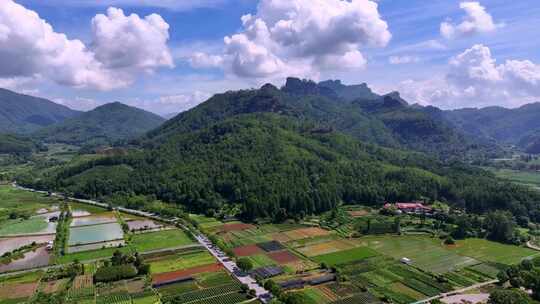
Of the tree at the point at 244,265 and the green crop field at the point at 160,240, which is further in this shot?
the green crop field at the point at 160,240

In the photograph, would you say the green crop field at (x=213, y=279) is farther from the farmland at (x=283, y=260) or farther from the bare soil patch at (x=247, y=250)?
the bare soil patch at (x=247, y=250)

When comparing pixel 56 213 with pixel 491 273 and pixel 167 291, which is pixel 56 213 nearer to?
pixel 167 291

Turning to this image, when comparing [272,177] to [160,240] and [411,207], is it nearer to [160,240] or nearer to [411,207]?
[411,207]

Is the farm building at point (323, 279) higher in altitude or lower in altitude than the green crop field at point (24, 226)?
lower

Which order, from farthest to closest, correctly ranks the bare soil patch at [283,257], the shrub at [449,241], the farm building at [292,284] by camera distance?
the shrub at [449,241] < the bare soil patch at [283,257] < the farm building at [292,284]

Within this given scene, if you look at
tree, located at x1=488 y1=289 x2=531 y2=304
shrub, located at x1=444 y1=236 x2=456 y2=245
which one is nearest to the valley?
shrub, located at x1=444 y1=236 x2=456 y2=245

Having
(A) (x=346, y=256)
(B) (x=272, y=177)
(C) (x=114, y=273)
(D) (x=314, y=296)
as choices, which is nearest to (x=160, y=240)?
(C) (x=114, y=273)

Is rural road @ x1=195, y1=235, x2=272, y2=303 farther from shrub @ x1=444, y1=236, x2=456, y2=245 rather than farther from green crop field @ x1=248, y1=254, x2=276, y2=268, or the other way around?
shrub @ x1=444, y1=236, x2=456, y2=245

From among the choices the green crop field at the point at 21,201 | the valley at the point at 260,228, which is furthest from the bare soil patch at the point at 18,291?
the green crop field at the point at 21,201
